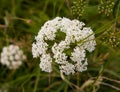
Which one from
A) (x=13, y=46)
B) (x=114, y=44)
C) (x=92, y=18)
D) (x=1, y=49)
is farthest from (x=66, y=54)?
(x=1, y=49)

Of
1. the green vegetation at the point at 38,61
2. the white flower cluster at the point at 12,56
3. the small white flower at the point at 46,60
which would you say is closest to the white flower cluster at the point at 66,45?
the small white flower at the point at 46,60

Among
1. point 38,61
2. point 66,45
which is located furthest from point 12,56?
point 66,45

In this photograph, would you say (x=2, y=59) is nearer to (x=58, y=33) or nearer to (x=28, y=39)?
(x=28, y=39)

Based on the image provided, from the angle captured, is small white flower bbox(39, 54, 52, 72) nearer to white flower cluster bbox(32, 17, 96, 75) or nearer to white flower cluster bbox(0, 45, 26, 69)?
white flower cluster bbox(32, 17, 96, 75)

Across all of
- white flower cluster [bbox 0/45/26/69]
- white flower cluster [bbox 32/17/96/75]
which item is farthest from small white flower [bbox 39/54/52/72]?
white flower cluster [bbox 0/45/26/69]

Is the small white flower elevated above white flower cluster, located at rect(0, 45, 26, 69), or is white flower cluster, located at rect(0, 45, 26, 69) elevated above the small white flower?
white flower cluster, located at rect(0, 45, 26, 69)

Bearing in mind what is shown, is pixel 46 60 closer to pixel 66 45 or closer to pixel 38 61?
pixel 66 45

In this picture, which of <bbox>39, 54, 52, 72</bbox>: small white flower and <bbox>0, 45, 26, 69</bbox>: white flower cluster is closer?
<bbox>39, 54, 52, 72</bbox>: small white flower
